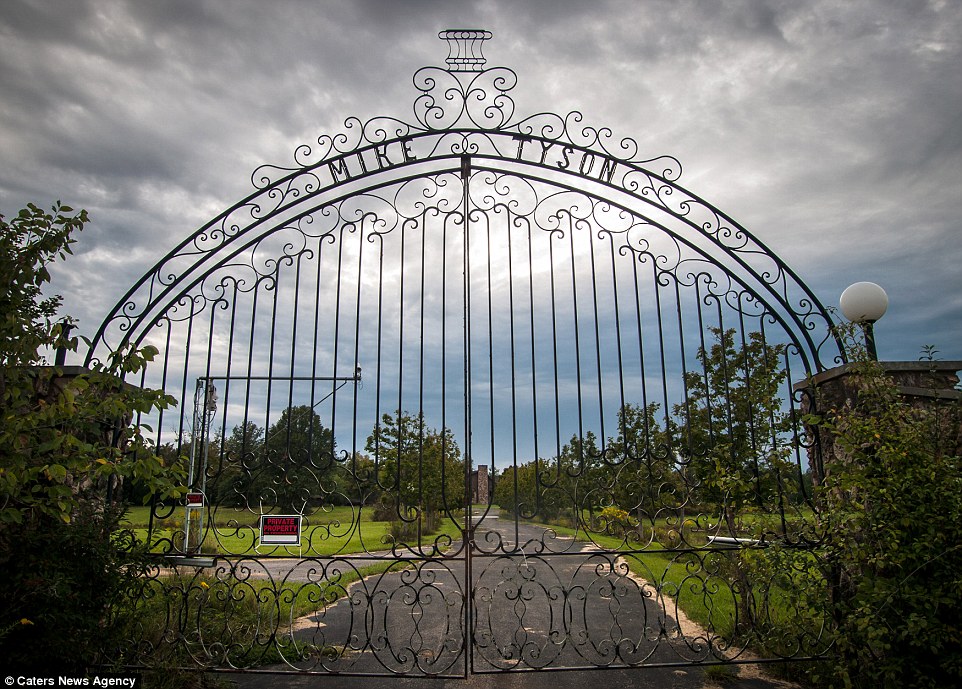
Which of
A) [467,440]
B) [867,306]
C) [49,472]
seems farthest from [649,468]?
[49,472]

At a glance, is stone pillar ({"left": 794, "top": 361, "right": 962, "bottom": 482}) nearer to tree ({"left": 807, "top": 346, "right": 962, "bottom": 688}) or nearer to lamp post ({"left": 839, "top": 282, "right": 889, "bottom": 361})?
tree ({"left": 807, "top": 346, "right": 962, "bottom": 688})

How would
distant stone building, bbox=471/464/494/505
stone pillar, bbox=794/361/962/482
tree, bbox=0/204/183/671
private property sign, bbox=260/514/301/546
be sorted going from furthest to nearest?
distant stone building, bbox=471/464/494/505 < private property sign, bbox=260/514/301/546 < stone pillar, bbox=794/361/962/482 < tree, bbox=0/204/183/671

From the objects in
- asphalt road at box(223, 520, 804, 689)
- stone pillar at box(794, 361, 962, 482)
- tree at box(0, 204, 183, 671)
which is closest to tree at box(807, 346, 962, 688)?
stone pillar at box(794, 361, 962, 482)

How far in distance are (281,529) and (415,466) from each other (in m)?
4.78

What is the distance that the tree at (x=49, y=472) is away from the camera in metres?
3.01

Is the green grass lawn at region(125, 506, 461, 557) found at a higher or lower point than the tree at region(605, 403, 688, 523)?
lower

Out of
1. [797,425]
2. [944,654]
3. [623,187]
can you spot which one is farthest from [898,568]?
[623,187]

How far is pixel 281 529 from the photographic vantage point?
4043 mm

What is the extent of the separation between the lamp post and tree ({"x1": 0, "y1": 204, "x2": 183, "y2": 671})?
181 inches

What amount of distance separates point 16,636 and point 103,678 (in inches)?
25.4

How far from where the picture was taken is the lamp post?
13.3ft

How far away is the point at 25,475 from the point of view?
282cm

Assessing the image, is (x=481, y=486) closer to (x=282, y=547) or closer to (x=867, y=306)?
(x=867, y=306)

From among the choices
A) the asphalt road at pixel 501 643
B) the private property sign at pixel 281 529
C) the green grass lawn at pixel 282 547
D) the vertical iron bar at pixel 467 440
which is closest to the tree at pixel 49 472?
the green grass lawn at pixel 282 547
